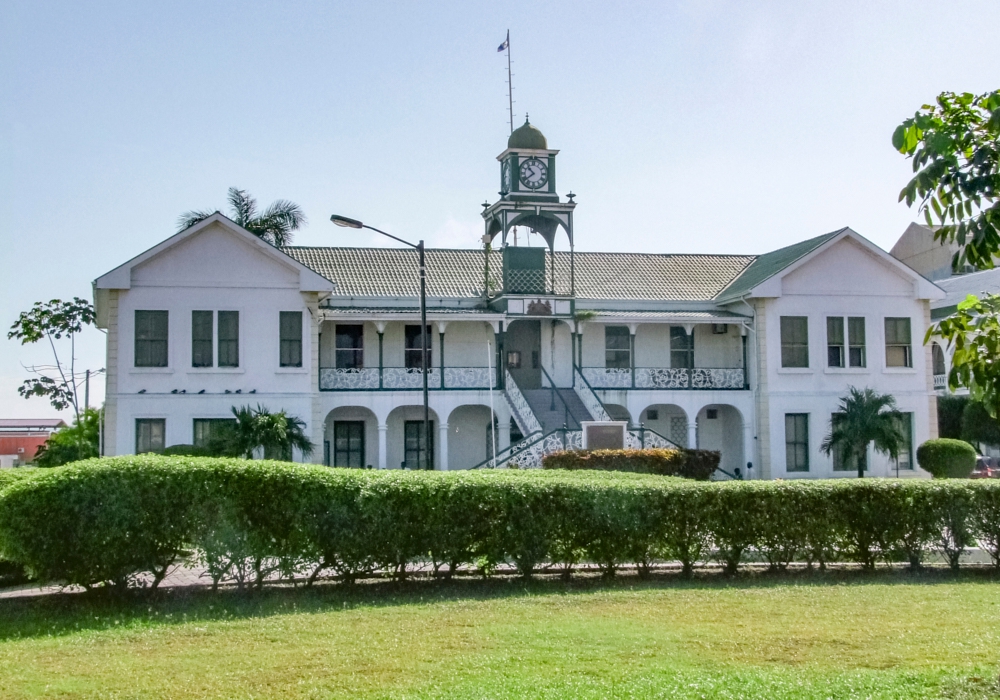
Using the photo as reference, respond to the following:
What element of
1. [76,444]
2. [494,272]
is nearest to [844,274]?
[494,272]

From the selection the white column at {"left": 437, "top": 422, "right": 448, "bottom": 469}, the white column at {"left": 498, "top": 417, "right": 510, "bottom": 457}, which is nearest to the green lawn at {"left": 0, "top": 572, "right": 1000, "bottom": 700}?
the white column at {"left": 437, "top": 422, "right": 448, "bottom": 469}

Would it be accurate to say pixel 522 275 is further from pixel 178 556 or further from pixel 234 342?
pixel 178 556

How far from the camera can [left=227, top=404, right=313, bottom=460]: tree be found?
2642 cm

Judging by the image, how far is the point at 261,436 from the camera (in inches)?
1055

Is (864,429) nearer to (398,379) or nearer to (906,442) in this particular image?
(906,442)

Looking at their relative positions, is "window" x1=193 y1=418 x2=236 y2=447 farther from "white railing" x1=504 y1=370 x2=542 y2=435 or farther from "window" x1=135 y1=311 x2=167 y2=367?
"white railing" x1=504 y1=370 x2=542 y2=435

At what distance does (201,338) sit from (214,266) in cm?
204

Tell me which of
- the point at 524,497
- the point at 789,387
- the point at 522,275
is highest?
the point at 522,275

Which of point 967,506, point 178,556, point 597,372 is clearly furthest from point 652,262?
point 178,556

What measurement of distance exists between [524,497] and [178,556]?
14.8ft

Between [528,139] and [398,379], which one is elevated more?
[528,139]

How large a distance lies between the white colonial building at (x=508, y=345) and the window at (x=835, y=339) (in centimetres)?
7

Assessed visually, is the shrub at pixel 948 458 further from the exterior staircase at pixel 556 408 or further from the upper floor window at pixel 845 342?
the exterior staircase at pixel 556 408

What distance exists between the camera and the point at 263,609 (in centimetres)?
1250
